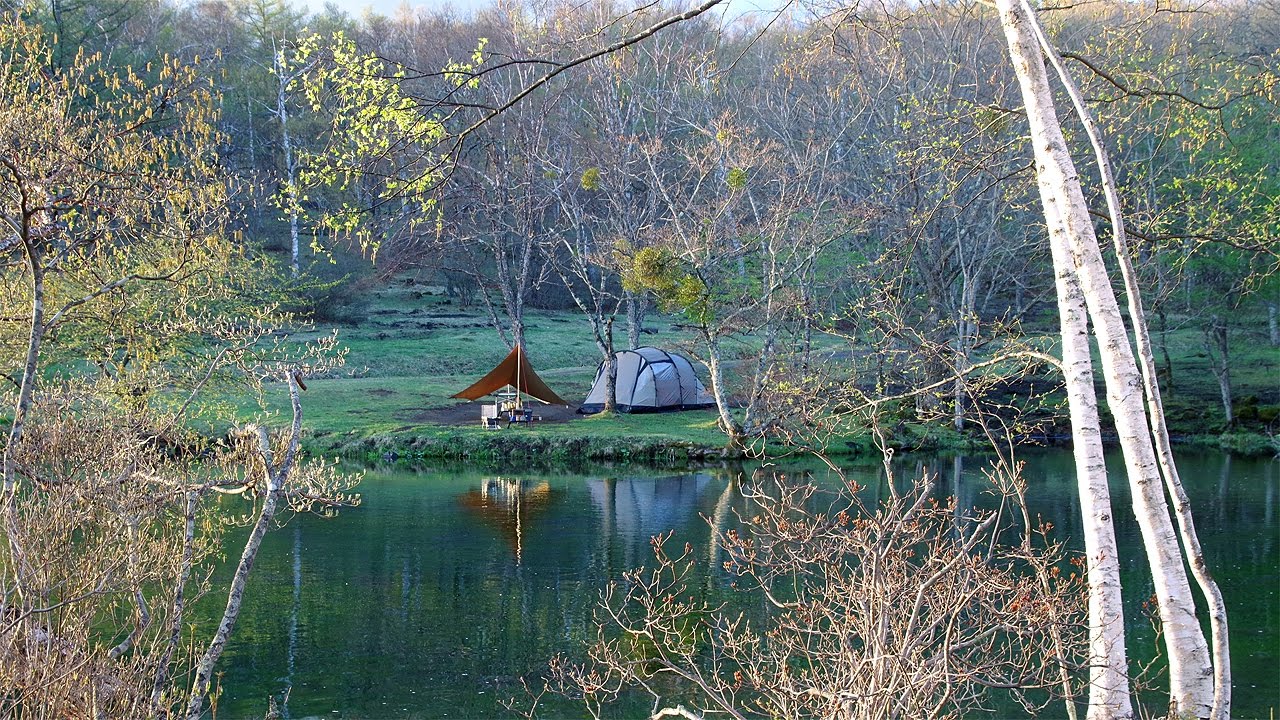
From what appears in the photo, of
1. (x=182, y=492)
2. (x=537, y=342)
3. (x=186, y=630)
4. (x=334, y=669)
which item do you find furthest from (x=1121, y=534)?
(x=537, y=342)

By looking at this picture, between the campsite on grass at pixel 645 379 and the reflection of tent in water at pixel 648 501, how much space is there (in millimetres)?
157

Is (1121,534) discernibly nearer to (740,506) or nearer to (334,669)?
(740,506)

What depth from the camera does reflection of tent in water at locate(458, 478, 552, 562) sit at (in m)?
17.2

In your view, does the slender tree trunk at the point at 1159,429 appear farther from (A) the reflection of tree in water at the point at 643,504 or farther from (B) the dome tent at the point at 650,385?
(B) the dome tent at the point at 650,385

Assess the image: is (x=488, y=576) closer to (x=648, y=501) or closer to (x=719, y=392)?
(x=648, y=501)

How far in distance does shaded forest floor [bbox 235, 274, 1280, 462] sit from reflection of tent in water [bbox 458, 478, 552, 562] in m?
2.99

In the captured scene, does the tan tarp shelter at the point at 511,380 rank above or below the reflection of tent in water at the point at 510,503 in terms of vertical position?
above

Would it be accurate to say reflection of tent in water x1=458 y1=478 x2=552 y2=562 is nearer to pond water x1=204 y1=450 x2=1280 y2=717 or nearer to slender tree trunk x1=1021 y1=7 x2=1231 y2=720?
pond water x1=204 y1=450 x2=1280 y2=717

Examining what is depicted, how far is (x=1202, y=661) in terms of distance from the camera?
536 cm

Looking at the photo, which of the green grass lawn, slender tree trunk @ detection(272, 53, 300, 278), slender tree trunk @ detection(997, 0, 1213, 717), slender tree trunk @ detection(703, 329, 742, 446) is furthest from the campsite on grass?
slender tree trunk @ detection(272, 53, 300, 278)

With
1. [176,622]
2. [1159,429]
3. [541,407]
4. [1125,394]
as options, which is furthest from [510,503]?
[1125,394]

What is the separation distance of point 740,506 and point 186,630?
954 centimetres

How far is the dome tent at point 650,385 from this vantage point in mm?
29250

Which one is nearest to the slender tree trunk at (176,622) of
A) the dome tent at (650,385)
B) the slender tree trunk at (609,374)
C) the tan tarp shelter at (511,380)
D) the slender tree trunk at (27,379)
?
the slender tree trunk at (27,379)
